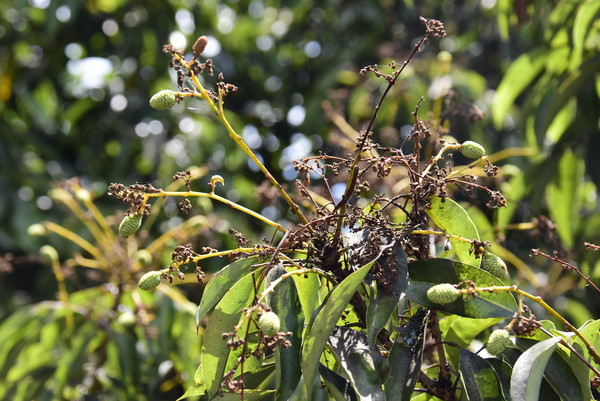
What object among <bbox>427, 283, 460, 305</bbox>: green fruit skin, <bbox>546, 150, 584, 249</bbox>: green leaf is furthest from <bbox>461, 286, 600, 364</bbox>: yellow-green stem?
<bbox>546, 150, 584, 249</bbox>: green leaf

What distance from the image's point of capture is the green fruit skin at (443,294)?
96 centimetres

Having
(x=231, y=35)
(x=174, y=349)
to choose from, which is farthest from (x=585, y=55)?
(x=231, y=35)

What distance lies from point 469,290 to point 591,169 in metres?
1.27

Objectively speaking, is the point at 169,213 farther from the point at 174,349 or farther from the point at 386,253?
the point at 386,253

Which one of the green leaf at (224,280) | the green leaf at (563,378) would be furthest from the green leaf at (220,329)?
the green leaf at (563,378)

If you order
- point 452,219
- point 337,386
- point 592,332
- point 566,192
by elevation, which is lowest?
point 337,386

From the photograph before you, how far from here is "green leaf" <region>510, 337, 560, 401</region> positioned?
3.02ft

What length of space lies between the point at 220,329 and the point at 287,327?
0.08 m

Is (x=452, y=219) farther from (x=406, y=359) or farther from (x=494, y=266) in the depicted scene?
(x=406, y=359)

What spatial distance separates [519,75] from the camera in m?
2.37

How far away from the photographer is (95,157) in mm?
3379

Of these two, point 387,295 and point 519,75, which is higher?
point 519,75

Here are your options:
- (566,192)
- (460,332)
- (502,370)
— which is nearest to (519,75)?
(566,192)

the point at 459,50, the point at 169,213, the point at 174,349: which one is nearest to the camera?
the point at 174,349
